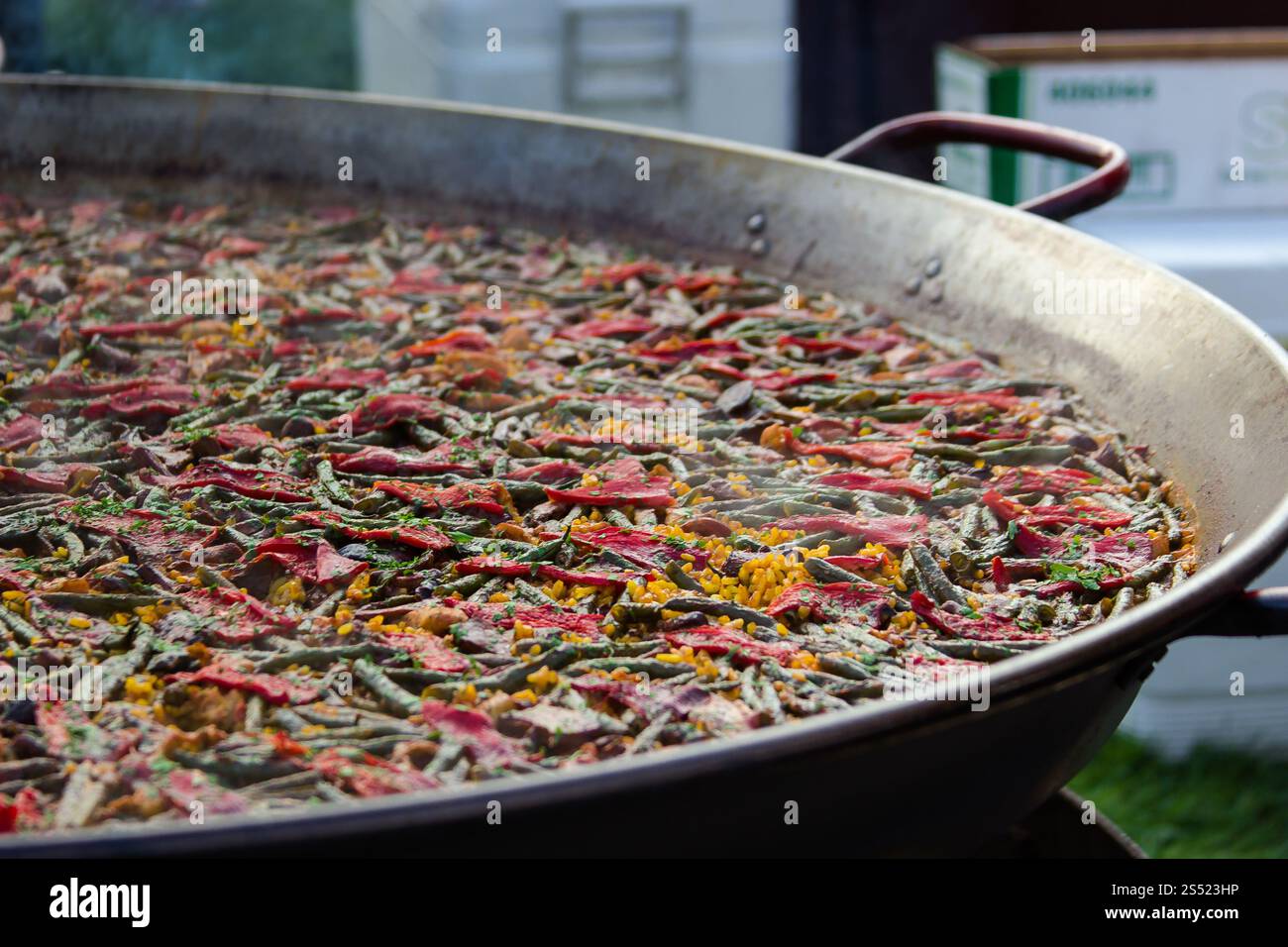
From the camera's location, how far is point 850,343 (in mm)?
2600

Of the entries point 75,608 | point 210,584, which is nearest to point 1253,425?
point 210,584

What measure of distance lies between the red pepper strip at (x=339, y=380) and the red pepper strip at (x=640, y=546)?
27.8 inches

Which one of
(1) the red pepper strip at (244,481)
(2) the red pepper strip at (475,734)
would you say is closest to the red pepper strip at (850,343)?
(1) the red pepper strip at (244,481)

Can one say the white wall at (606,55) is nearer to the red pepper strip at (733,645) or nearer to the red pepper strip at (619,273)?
the red pepper strip at (619,273)

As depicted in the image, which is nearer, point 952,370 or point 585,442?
point 585,442

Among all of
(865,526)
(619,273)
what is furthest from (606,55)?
(865,526)

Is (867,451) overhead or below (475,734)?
overhead

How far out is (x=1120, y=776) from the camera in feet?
15.7

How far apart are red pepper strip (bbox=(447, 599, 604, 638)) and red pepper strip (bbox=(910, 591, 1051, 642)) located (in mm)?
397

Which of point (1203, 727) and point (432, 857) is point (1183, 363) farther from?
point (1203, 727)

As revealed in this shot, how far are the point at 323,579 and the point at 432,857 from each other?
0.75 m

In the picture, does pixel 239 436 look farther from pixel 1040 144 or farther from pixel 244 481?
pixel 1040 144

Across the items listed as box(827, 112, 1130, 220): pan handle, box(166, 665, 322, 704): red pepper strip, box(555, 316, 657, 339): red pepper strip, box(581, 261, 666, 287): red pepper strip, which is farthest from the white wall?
box(166, 665, 322, 704): red pepper strip

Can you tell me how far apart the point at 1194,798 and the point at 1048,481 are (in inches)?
118
